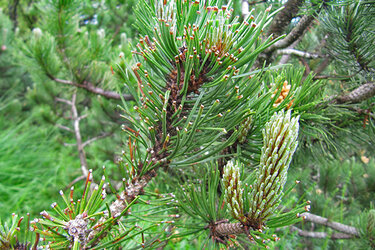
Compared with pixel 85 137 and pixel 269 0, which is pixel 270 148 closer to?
pixel 269 0

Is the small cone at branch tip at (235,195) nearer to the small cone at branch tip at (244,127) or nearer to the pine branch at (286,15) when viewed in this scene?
the small cone at branch tip at (244,127)

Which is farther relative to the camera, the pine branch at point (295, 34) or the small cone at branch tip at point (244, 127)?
the pine branch at point (295, 34)

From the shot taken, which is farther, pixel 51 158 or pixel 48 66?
pixel 51 158

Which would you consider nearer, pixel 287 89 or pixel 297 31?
pixel 287 89

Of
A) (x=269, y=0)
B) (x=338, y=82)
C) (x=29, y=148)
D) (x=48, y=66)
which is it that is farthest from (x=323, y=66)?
(x=29, y=148)

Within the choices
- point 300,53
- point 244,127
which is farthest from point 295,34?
point 244,127

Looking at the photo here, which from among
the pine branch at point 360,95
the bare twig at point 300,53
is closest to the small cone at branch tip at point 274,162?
the pine branch at point 360,95

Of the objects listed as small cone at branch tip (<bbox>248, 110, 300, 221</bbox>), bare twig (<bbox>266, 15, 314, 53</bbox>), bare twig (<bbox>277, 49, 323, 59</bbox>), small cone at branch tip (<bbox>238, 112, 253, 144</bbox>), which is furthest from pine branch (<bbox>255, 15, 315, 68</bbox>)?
small cone at branch tip (<bbox>248, 110, 300, 221</bbox>)

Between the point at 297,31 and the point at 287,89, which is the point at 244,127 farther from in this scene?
the point at 297,31
